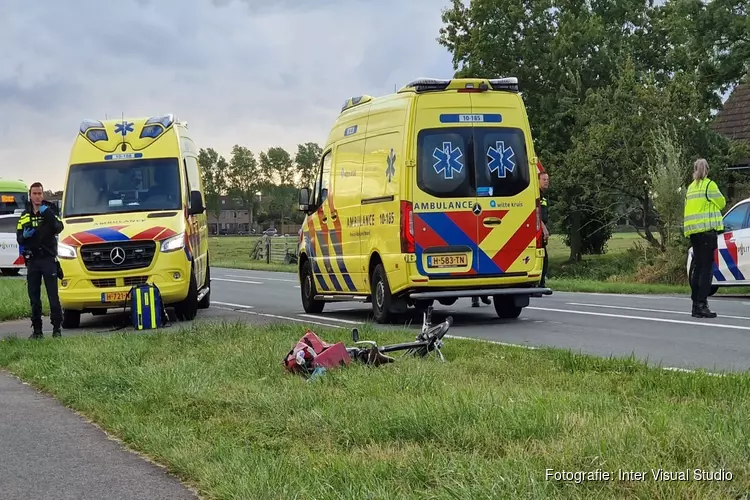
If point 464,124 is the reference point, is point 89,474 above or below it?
below

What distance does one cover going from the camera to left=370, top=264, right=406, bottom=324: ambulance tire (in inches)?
507

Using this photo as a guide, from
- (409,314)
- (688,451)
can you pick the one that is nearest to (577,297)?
(409,314)

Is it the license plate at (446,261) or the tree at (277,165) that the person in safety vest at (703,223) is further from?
the tree at (277,165)

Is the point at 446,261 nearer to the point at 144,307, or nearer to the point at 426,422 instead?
the point at 144,307

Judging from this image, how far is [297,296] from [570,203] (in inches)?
795

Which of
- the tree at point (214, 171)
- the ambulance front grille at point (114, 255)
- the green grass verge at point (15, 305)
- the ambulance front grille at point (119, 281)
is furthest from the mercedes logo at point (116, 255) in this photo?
the tree at point (214, 171)

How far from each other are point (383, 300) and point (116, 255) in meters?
4.21

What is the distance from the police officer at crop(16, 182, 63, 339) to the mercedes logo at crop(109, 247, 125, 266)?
1.20m

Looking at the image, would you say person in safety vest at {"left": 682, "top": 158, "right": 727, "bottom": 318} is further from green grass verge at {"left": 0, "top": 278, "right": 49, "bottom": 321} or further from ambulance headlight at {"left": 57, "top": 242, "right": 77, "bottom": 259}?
green grass verge at {"left": 0, "top": 278, "right": 49, "bottom": 321}

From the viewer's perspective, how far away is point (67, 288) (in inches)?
572

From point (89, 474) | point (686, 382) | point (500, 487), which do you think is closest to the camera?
point (500, 487)

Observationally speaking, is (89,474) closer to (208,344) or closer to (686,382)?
(686,382)

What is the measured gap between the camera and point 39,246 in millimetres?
13125

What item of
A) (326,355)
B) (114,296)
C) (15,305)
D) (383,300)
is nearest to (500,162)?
(383,300)
